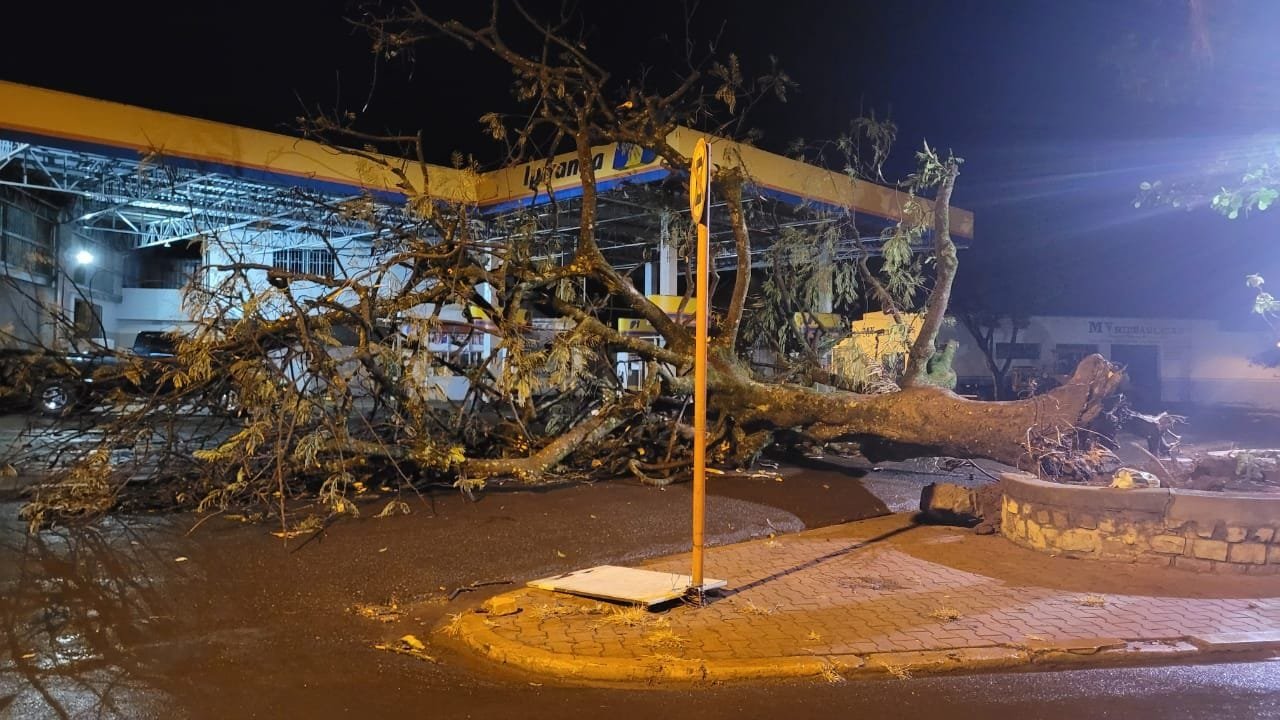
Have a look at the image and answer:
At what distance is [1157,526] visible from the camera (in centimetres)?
680

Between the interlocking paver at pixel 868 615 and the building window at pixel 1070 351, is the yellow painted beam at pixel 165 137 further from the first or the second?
the building window at pixel 1070 351

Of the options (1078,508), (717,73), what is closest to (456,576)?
(1078,508)

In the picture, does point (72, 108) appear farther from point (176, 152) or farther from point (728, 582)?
point (728, 582)

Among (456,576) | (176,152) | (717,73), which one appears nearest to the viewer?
(456,576)

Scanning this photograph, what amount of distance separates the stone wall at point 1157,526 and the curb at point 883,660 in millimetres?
1517

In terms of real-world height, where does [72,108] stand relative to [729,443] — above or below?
above

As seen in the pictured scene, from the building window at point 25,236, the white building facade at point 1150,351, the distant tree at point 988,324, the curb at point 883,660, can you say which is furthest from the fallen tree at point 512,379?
the white building facade at point 1150,351

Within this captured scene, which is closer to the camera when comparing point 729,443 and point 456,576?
point 456,576

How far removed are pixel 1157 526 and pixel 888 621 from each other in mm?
2927

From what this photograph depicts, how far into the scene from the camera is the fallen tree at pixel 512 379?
27.7ft

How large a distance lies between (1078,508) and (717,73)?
271 inches

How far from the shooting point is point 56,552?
288 inches

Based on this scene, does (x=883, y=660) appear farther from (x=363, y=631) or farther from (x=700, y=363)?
(x=363, y=631)

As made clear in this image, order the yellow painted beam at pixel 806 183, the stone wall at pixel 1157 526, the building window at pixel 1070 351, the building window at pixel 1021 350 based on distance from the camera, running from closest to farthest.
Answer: the stone wall at pixel 1157 526 < the yellow painted beam at pixel 806 183 < the building window at pixel 1070 351 < the building window at pixel 1021 350
